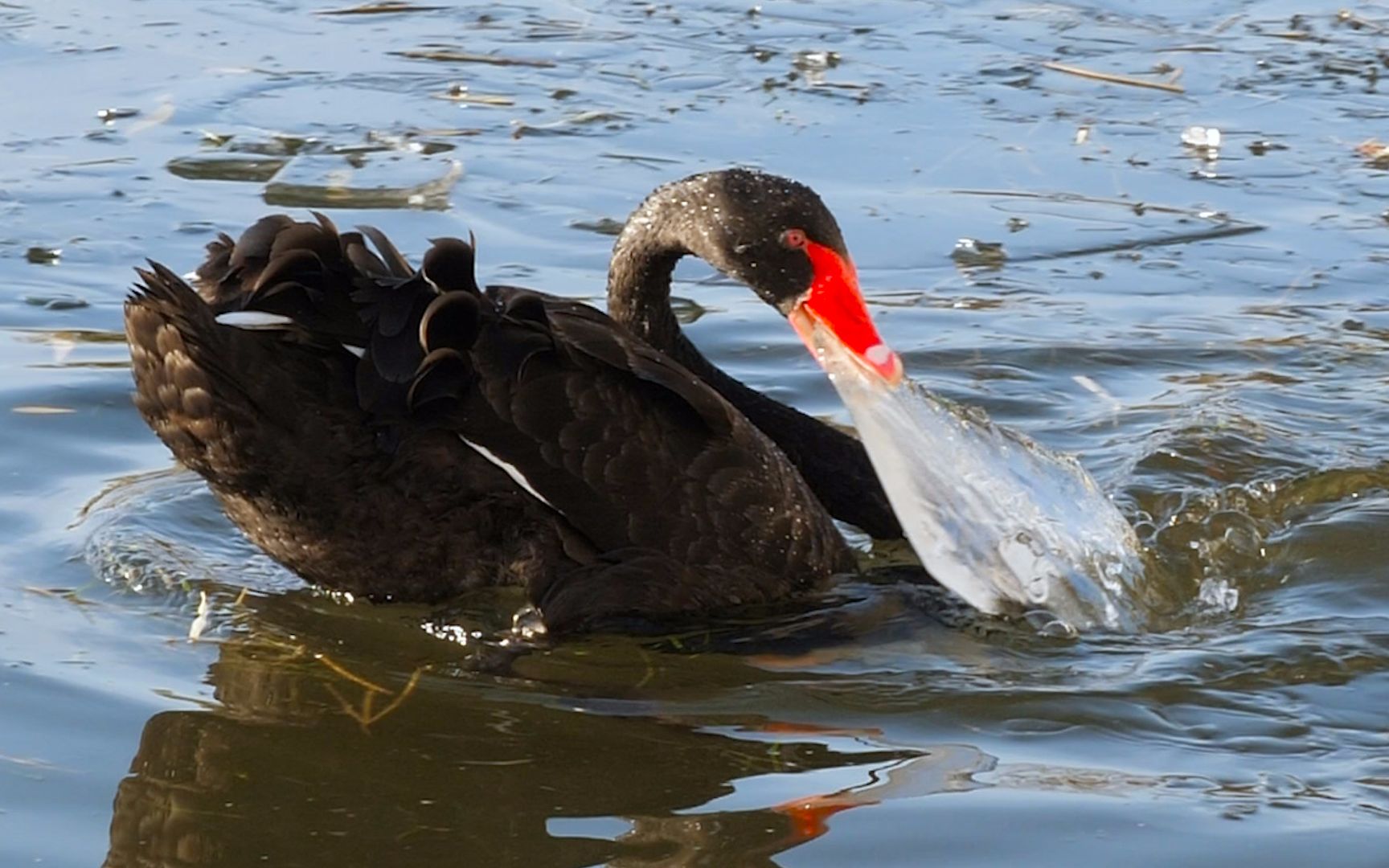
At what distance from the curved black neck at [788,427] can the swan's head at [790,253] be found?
0.37 m

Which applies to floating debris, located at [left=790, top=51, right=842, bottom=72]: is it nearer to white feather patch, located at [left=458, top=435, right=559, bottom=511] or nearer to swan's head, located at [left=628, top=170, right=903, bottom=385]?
swan's head, located at [left=628, top=170, right=903, bottom=385]

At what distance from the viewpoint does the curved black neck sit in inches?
200

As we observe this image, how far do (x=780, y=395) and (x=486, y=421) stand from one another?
1983 mm

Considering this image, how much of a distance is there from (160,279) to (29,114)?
157 inches

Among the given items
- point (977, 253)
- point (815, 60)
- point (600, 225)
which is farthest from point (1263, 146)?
point (600, 225)

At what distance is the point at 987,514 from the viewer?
4.64m

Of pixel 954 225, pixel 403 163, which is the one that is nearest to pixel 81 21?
pixel 403 163

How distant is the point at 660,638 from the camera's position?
441 centimetres

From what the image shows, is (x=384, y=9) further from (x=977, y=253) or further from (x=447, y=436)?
(x=447, y=436)

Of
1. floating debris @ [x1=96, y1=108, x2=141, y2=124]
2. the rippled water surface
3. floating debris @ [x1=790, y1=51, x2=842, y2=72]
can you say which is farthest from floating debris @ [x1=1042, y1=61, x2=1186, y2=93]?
floating debris @ [x1=96, y1=108, x2=141, y2=124]

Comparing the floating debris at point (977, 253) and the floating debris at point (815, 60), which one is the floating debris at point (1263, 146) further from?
the floating debris at point (815, 60)

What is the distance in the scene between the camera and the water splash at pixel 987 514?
450cm

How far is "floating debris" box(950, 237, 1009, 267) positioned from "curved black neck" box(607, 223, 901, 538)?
151 cm

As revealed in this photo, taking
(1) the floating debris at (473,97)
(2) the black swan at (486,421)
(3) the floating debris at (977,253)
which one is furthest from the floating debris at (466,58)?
(2) the black swan at (486,421)
